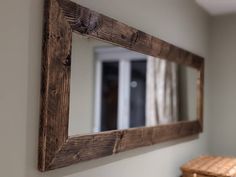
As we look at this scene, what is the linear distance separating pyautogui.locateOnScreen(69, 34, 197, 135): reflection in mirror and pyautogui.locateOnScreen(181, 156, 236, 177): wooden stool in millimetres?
367

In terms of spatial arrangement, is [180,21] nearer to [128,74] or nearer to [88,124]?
[128,74]

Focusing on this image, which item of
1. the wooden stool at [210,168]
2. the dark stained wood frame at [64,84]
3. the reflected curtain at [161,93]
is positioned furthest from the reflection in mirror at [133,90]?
the wooden stool at [210,168]

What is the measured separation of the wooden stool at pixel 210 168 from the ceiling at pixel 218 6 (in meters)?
1.38

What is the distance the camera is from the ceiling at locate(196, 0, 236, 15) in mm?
2746

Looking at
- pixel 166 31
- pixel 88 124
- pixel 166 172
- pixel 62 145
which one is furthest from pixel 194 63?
pixel 62 145

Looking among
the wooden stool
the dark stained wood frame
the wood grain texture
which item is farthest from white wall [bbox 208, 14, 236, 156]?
the wood grain texture

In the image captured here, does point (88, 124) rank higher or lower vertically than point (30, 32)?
lower

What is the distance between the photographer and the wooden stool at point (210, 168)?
210 centimetres

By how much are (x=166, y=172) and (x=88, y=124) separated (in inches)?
36.8

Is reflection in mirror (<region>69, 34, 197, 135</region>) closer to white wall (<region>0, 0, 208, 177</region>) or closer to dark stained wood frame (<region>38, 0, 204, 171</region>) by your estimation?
dark stained wood frame (<region>38, 0, 204, 171</region>)

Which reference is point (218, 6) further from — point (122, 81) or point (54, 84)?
point (54, 84)

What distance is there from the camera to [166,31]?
7.29ft

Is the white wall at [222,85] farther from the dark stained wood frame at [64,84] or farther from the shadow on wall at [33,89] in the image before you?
the shadow on wall at [33,89]

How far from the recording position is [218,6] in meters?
2.88
